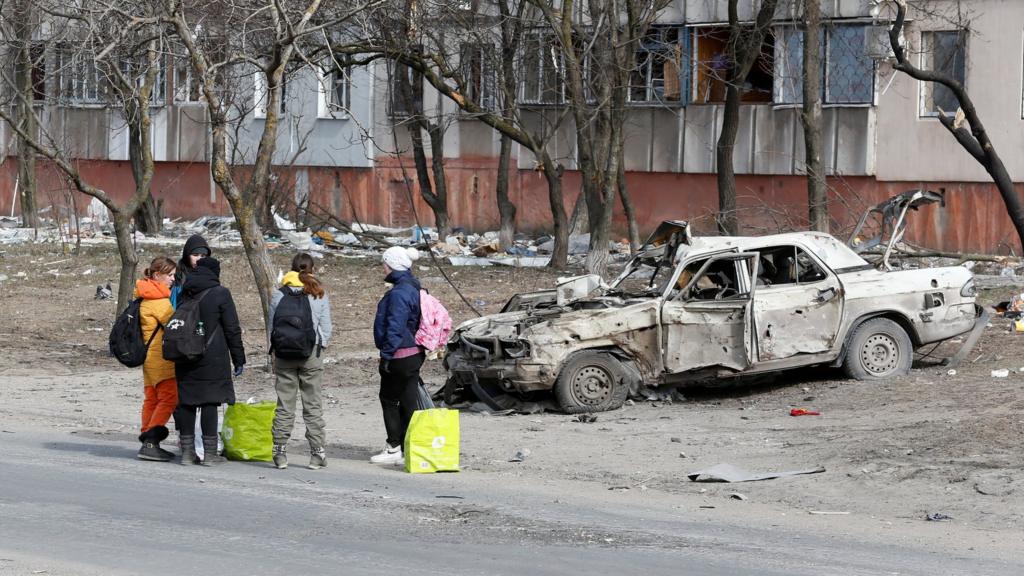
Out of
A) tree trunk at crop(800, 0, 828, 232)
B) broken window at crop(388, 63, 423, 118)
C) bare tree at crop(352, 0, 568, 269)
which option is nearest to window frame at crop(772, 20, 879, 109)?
bare tree at crop(352, 0, 568, 269)

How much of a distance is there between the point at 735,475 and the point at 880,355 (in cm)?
452

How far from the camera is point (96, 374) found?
16281mm

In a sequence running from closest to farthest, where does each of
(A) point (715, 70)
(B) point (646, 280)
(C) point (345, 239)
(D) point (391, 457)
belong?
(D) point (391, 457)
(B) point (646, 280)
(A) point (715, 70)
(C) point (345, 239)

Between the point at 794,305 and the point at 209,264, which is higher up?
the point at 209,264

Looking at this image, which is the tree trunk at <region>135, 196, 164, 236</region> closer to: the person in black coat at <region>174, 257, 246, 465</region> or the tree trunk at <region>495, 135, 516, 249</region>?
the tree trunk at <region>495, 135, 516, 249</region>

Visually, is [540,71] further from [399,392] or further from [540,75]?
[399,392]

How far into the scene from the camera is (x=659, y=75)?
31.4m

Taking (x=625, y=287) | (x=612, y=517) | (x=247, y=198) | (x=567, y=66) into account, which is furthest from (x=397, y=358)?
(x=567, y=66)

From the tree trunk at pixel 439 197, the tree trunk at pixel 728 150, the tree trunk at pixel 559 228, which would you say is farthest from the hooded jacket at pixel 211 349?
the tree trunk at pixel 439 197

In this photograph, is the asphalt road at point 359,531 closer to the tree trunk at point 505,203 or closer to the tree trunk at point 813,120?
the tree trunk at point 813,120

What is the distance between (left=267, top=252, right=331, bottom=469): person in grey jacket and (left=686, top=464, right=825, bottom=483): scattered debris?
9.16 ft

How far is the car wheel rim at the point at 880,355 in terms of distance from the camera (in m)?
13.9

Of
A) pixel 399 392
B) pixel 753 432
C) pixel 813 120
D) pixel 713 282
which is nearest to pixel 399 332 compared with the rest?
pixel 399 392

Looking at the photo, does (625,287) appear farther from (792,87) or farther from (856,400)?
(792,87)
